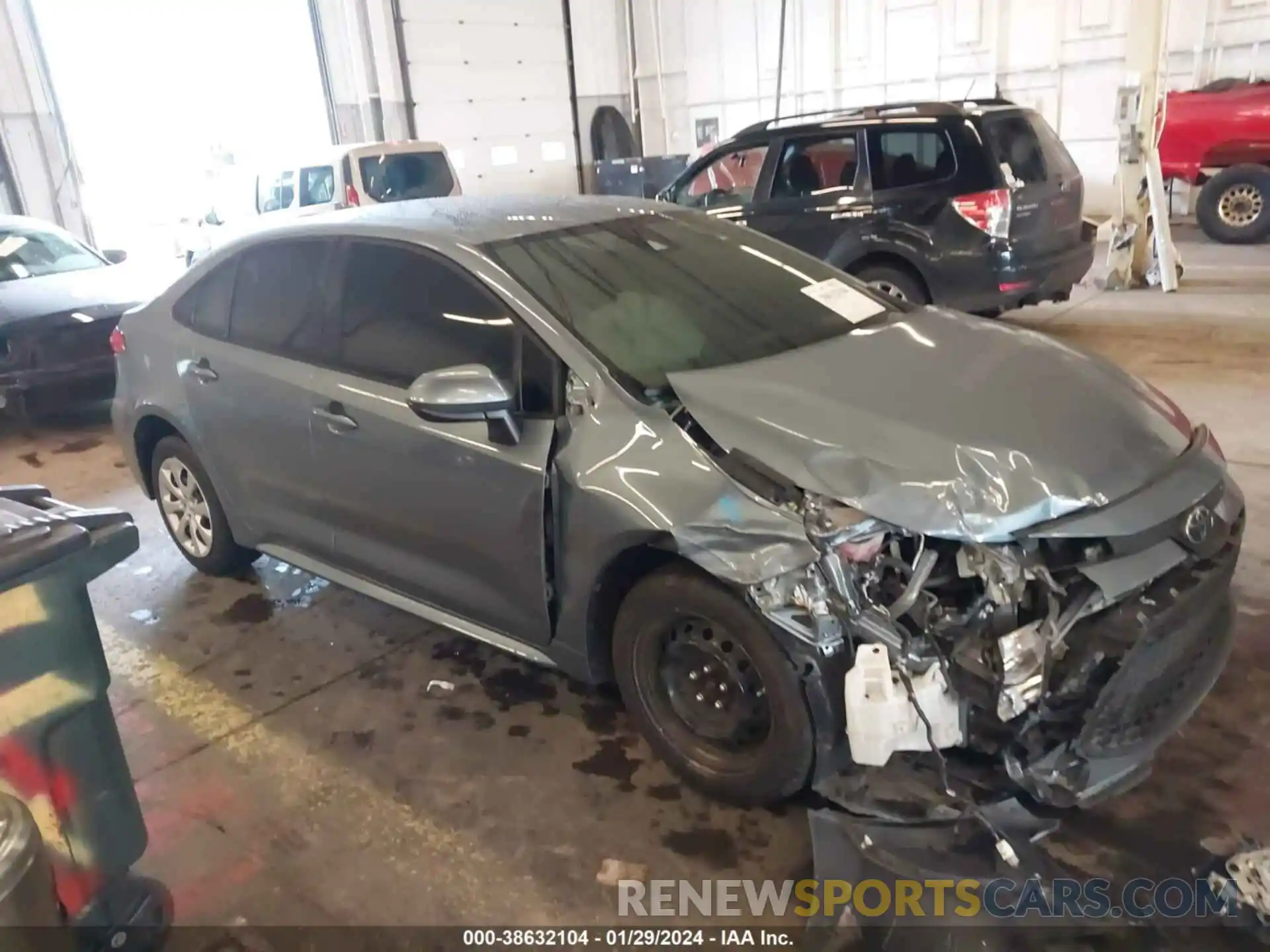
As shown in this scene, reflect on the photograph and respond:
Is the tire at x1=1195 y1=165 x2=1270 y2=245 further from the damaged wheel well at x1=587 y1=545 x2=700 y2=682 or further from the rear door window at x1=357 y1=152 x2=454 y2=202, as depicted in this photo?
the damaged wheel well at x1=587 y1=545 x2=700 y2=682

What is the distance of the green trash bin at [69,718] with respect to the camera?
6.31 feet

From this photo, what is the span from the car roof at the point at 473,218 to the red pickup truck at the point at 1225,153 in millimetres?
8932

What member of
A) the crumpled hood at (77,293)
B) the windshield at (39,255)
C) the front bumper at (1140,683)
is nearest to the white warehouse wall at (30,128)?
the windshield at (39,255)

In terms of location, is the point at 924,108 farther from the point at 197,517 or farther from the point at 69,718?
the point at 69,718

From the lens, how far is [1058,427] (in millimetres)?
2465

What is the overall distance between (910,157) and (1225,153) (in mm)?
5674

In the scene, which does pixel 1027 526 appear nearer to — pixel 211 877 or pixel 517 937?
pixel 517 937

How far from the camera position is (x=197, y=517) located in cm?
416

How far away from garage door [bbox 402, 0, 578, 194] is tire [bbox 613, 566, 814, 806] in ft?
Answer: 38.3

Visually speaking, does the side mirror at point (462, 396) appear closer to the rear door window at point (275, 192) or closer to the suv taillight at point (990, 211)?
the suv taillight at point (990, 211)

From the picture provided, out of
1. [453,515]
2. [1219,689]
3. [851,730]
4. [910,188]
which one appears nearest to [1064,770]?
[851,730]

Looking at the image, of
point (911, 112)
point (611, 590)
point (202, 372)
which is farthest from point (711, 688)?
point (911, 112)

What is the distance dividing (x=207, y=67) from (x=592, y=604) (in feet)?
39.3

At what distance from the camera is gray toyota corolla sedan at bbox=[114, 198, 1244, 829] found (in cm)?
225
